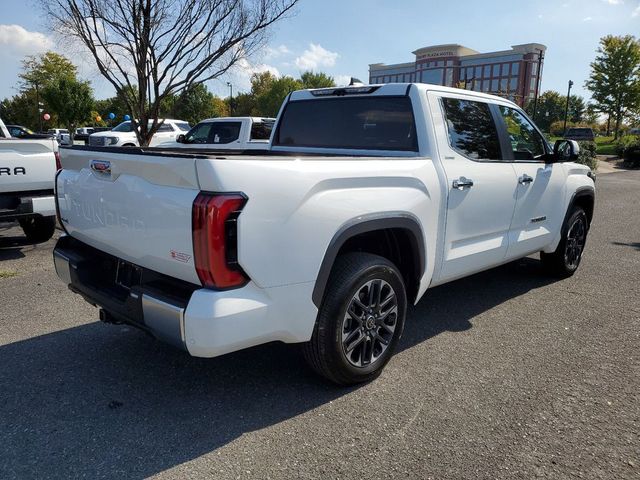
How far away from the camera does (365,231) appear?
2.98m

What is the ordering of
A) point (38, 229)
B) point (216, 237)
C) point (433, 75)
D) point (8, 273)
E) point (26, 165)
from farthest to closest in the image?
point (433, 75) < point (38, 229) < point (26, 165) < point (8, 273) < point (216, 237)

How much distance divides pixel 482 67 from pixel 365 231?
10918 centimetres

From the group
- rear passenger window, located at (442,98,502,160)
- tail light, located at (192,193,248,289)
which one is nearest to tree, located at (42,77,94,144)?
rear passenger window, located at (442,98,502,160)

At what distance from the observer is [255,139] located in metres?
13.8

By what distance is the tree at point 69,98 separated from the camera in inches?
1821

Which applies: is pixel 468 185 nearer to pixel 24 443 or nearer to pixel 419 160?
pixel 419 160

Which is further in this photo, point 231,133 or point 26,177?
point 231,133

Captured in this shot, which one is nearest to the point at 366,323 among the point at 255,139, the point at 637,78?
the point at 255,139

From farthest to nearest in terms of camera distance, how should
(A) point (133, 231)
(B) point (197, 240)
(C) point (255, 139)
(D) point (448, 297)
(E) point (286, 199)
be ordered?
(C) point (255, 139) → (D) point (448, 297) → (A) point (133, 231) → (E) point (286, 199) → (B) point (197, 240)

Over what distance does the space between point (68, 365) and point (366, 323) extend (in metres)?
2.01

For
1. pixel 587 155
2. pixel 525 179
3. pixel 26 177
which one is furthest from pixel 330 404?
pixel 587 155

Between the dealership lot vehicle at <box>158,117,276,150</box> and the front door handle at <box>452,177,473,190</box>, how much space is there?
987 centimetres

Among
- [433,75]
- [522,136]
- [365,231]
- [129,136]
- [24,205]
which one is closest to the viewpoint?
[365,231]

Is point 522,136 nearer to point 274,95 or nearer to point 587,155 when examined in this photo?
point 587,155
